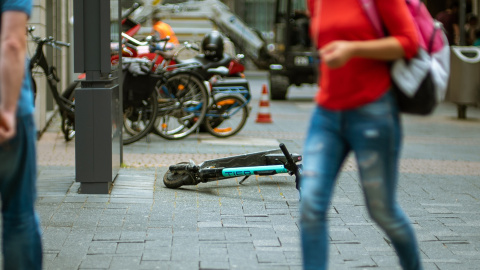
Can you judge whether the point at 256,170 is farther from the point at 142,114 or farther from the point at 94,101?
the point at 142,114

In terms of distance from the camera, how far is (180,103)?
1034 centimetres

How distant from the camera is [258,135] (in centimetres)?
1133

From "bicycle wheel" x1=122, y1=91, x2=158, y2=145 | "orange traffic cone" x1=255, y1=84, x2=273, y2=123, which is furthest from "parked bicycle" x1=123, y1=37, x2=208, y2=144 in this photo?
"orange traffic cone" x1=255, y1=84, x2=273, y2=123

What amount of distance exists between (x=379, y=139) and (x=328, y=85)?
28cm

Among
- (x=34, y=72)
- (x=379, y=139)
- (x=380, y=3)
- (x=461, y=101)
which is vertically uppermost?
(x=380, y=3)

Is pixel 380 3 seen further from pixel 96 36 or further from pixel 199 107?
pixel 199 107

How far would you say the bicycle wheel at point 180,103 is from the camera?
405 inches

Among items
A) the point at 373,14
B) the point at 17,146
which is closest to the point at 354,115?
the point at 373,14

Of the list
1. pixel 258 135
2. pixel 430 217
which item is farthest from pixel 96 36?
pixel 258 135

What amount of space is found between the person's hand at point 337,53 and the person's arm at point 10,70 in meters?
1.06

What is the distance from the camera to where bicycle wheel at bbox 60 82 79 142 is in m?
9.67

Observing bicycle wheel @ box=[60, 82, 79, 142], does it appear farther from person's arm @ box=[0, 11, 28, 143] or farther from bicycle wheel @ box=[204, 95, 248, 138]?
person's arm @ box=[0, 11, 28, 143]

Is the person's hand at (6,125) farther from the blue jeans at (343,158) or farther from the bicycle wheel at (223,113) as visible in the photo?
the bicycle wheel at (223,113)

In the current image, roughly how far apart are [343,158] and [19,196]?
4.00 feet
